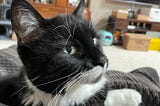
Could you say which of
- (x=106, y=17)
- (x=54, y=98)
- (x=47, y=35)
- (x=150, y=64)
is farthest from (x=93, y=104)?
(x=106, y=17)

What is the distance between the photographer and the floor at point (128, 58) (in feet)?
9.03

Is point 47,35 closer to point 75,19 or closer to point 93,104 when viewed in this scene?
point 75,19

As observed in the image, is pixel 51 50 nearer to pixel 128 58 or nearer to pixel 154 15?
pixel 128 58

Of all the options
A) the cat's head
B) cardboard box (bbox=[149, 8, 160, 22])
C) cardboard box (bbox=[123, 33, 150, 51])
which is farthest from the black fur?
cardboard box (bbox=[149, 8, 160, 22])

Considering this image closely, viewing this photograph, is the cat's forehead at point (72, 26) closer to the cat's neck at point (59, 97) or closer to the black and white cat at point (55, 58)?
the black and white cat at point (55, 58)

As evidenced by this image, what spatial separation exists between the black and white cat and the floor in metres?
1.86

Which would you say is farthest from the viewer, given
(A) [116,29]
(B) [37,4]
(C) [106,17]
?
(C) [106,17]

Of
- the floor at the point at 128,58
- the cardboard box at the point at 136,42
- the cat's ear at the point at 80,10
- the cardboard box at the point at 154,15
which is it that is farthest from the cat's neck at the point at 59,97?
the cardboard box at the point at 154,15

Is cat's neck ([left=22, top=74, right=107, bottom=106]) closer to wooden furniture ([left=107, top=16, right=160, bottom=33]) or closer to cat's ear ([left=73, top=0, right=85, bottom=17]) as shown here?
cat's ear ([left=73, top=0, right=85, bottom=17])

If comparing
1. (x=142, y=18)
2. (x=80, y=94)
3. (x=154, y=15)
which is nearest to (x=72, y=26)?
(x=80, y=94)

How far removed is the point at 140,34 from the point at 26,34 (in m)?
3.23

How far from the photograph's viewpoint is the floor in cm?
275

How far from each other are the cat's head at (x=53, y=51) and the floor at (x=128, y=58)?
1.89 metres

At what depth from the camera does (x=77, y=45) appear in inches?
29.2
